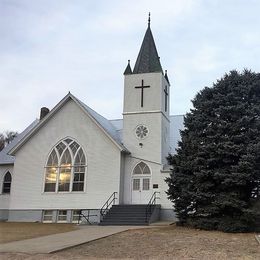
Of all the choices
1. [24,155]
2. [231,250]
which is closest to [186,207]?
[231,250]

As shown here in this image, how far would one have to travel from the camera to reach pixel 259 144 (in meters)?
17.9

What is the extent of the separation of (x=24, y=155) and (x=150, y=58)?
11.8 metres

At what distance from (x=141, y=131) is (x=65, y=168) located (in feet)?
19.4

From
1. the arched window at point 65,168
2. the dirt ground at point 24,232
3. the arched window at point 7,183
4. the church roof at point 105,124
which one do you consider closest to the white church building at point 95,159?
the arched window at point 65,168

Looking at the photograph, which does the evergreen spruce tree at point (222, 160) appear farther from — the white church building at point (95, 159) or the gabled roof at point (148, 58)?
the gabled roof at point (148, 58)

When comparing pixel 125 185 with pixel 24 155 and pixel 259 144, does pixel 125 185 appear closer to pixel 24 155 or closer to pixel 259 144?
pixel 24 155

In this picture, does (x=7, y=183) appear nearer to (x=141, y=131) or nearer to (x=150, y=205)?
(x=141, y=131)

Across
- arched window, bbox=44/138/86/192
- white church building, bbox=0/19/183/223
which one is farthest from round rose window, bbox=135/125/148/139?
arched window, bbox=44/138/86/192

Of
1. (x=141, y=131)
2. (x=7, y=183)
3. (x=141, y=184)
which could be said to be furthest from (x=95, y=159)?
(x=7, y=183)

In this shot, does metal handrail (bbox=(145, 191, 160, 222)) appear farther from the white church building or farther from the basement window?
the basement window

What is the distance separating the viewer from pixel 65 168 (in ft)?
91.5

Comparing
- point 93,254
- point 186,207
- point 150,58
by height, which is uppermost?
point 150,58

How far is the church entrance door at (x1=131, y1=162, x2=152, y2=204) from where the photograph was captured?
86.7 ft

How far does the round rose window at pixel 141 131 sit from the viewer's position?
2764 cm
